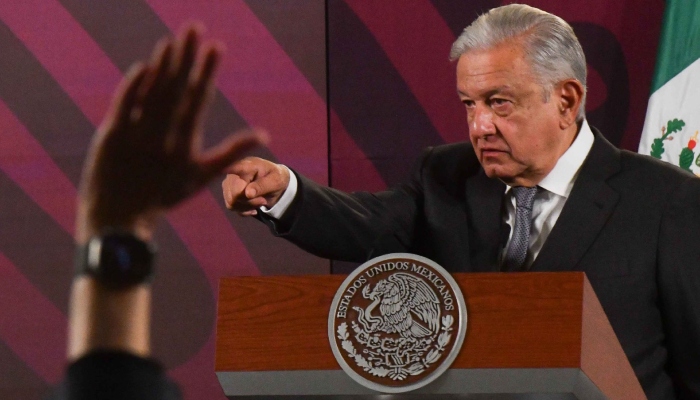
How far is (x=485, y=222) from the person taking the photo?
6.13ft

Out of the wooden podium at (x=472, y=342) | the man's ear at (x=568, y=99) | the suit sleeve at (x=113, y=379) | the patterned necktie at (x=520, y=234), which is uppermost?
the suit sleeve at (x=113, y=379)

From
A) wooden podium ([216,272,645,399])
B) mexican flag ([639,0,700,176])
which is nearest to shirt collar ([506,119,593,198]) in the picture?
wooden podium ([216,272,645,399])

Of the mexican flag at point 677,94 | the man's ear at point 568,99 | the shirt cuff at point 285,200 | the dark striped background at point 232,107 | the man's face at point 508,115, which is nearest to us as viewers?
the shirt cuff at point 285,200

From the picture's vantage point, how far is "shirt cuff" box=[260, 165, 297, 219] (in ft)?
5.58

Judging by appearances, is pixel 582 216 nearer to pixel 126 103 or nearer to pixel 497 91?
pixel 497 91

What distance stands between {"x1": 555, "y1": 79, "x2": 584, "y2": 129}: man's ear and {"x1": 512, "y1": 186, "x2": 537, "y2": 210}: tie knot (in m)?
0.15

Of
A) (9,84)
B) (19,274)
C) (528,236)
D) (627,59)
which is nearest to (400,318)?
(528,236)

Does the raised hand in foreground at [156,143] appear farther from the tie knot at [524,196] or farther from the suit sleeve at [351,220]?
the tie knot at [524,196]

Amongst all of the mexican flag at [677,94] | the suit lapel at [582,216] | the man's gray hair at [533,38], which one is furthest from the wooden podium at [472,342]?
the mexican flag at [677,94]

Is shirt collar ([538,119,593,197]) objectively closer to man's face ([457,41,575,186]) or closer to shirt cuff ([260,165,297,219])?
man's face ([457,41,575,186])

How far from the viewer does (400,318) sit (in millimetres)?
1214

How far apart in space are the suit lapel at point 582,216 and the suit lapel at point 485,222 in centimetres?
13

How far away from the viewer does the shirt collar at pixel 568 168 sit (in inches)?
74.5

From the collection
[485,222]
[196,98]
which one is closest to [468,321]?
[196,98]
